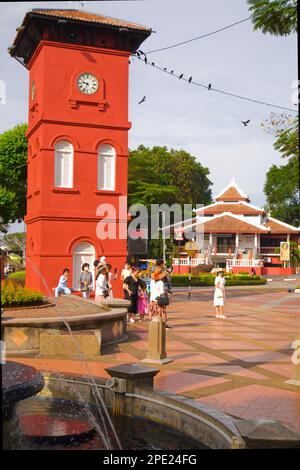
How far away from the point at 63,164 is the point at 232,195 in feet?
146

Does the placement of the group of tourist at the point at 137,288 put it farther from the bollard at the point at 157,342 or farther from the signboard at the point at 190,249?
the signboard at the point at 190,249

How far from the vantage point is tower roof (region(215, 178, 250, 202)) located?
65.6 metres

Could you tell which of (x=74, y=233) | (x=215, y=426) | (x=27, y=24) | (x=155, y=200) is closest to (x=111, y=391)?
(x=215, y=426)

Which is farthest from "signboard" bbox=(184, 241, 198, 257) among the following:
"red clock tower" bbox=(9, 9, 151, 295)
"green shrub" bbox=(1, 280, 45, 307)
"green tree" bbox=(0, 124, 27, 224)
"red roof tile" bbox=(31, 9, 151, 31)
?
"green shrub" bbox=(1, 280, 45, 307)

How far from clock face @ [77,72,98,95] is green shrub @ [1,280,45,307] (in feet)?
41.9

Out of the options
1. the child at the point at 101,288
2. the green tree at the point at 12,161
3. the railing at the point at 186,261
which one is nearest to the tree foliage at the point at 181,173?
the railing at the point at 186,261

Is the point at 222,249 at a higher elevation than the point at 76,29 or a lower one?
lower

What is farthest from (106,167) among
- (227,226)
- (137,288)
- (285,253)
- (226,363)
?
(227,226)

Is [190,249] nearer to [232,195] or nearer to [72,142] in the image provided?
[72,142]

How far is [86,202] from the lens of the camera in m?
23.6

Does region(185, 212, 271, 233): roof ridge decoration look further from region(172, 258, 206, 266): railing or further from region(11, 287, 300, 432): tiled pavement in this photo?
region(11, 287, 300, 432): tiled pavement

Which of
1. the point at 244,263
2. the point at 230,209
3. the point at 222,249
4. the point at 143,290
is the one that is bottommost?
the point at 143,290

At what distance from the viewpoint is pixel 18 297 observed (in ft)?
40.8
